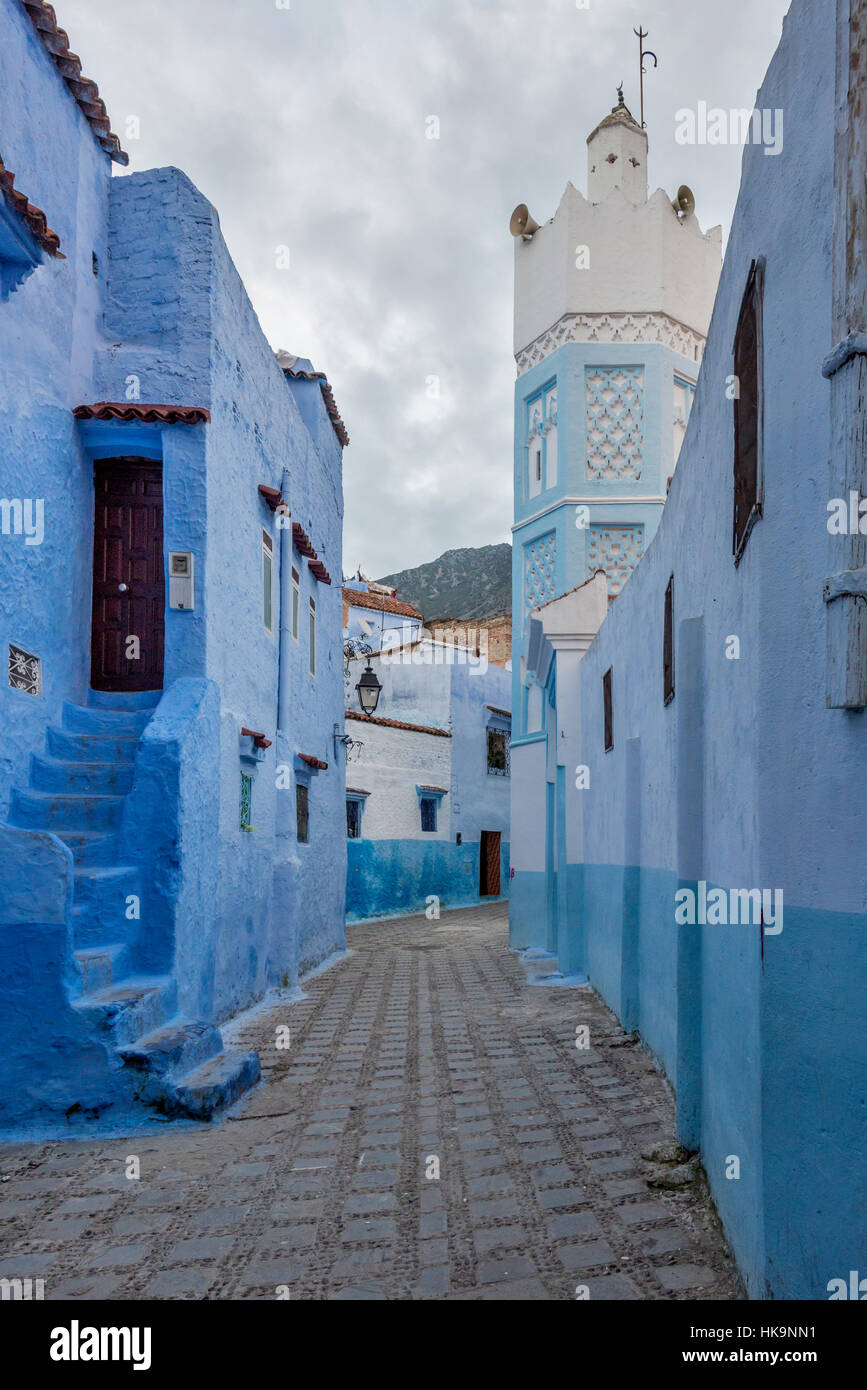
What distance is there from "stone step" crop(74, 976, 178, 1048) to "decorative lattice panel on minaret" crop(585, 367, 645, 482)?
9591 millimetres

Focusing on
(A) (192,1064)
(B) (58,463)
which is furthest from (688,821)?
(B) (58,463)

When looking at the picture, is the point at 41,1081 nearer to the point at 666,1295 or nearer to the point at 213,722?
the point at 213,722

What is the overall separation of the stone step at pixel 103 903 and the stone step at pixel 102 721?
49.1 inches

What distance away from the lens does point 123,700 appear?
8.08m

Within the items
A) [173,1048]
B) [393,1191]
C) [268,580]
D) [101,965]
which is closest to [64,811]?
[101,965]

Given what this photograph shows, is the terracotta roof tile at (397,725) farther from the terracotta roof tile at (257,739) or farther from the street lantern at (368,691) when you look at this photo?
the terracotta roof tile at (257,739)

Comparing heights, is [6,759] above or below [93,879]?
above

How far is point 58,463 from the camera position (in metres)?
7.43

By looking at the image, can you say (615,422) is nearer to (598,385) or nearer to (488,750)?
(598,385)

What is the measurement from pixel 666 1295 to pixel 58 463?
21.4 ft

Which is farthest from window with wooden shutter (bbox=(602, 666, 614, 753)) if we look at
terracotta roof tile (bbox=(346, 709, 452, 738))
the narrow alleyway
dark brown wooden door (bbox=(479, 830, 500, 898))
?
dark brown wooden door (bbox=(479, 830, 500, 898))

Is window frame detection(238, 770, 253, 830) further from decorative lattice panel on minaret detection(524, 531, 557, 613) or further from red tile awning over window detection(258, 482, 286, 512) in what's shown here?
decorative lattice panel on minaret detection(524, 531, 557, 613)

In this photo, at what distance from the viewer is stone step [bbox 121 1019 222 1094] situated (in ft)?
18.1

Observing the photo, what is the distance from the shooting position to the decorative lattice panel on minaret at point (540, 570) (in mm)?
14086
